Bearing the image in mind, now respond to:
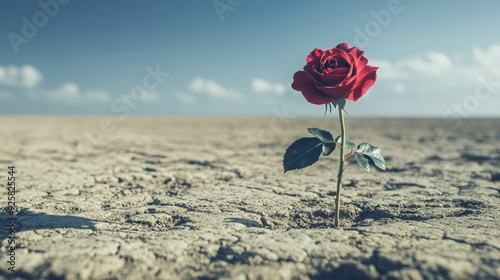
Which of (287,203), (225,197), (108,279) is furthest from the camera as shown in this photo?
(225,197)

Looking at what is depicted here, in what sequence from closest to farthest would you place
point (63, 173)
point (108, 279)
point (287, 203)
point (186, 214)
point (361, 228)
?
point (108, 279)
point (361, 228)
point (186, 214)
point (287, 203)
point (63, 173)

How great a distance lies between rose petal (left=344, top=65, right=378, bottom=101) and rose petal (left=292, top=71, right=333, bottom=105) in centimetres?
8

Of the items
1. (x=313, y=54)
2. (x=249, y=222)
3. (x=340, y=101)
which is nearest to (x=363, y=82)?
(x=340, y=101)

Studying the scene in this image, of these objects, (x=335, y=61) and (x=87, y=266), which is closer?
(x=87, y=266)

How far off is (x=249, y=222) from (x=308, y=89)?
0.67 meters

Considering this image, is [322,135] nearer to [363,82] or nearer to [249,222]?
[363,82]

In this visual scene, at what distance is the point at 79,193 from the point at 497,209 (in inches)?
90.7

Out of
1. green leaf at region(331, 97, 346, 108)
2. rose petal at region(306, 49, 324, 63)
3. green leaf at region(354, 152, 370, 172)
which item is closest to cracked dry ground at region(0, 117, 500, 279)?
green leaf at region(354, 152, 370, 172)

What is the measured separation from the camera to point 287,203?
197cm

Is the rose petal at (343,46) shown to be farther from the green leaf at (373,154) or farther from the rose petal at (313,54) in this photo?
the green leaf at (373,154)

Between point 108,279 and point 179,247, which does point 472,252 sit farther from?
point 108,279

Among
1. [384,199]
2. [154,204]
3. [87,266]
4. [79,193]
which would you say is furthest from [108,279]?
[384,199]

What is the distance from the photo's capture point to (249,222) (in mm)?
1620

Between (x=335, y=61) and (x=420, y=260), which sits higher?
(x=335, y=61)
